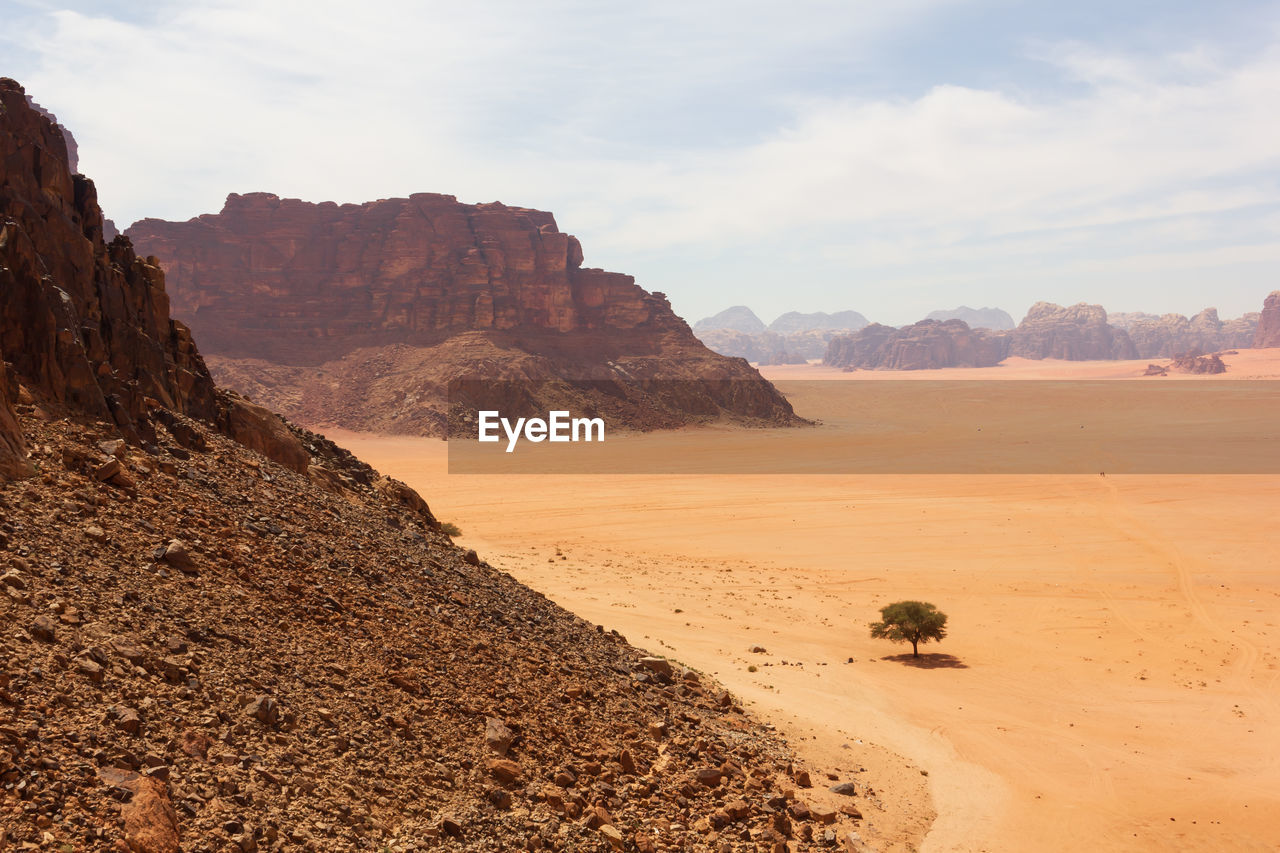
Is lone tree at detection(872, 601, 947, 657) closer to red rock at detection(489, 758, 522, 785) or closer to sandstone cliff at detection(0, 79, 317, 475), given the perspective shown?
sandstone cliff at detection(0, 79, 317, 475)

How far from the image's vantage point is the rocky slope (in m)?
5.82

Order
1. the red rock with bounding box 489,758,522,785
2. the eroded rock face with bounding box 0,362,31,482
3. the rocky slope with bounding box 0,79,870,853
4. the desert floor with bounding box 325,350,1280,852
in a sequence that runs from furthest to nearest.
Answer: the desert floor with bounding box 325,350,1280,852 → the eroded rock face with bounding box 0,362,31,482 → the red rock with bounding box 489,758,522,785 → the rocky slope with bounding box 0,79,870,853

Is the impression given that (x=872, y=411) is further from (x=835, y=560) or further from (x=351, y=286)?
(x=835, y=560)

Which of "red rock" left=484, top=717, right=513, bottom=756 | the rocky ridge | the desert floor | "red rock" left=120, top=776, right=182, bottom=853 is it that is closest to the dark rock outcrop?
the rocky ridge

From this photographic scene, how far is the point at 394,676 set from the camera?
822 centimetres

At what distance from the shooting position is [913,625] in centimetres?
1850

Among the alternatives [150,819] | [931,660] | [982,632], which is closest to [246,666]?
[150,819]

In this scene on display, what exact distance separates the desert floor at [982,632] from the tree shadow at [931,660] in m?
0.09

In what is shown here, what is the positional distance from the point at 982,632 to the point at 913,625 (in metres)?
3.10

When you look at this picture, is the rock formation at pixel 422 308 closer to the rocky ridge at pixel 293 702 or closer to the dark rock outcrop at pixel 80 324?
the dark rock outcrop at pixel 80 324

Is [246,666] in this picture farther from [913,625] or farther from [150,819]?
[913,625]

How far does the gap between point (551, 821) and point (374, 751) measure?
160 centimetres

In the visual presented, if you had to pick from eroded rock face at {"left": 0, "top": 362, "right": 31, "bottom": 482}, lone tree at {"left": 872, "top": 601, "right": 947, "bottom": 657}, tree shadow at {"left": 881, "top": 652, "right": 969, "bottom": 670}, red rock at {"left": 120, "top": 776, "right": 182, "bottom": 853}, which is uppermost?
eroded rock face at {"left": 0, "top": 362, "right": 31, "bottom": 482}

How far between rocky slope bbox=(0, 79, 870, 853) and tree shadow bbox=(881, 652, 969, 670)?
697 cm
